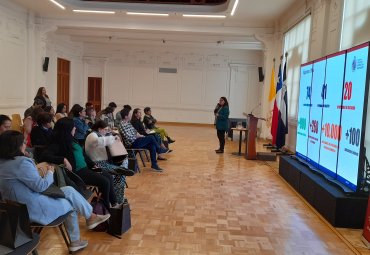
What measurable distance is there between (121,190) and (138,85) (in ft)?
46.2

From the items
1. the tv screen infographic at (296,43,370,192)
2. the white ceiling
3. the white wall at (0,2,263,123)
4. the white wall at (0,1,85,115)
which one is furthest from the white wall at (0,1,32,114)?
the tv screen infographic at (296,43,370,192)

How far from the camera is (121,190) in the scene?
448 centimetres

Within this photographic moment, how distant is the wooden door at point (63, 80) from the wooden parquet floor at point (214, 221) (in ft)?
33.0

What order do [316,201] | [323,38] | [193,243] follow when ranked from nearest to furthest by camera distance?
[193,243] < [316,201] < [323,38]

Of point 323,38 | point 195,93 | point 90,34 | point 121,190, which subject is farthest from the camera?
point 195,93

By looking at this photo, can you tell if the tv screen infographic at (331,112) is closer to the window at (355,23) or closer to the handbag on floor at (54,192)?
the window at (355,23)

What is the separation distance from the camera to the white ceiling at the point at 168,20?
34.4ft

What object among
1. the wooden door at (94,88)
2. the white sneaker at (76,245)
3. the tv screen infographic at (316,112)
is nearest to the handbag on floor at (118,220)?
the white sneaker at (76,245)

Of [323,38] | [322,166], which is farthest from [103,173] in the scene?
[323,38]

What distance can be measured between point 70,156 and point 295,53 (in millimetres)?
7797

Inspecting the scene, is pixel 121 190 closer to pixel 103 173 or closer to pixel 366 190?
pixel 103 173

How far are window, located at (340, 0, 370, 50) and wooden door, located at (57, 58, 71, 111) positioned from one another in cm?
1200

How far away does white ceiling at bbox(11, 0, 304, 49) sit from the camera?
10484 mm

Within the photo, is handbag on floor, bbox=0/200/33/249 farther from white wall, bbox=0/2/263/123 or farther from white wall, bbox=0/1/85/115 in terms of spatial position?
white wall, bbox=0/2/263/123
